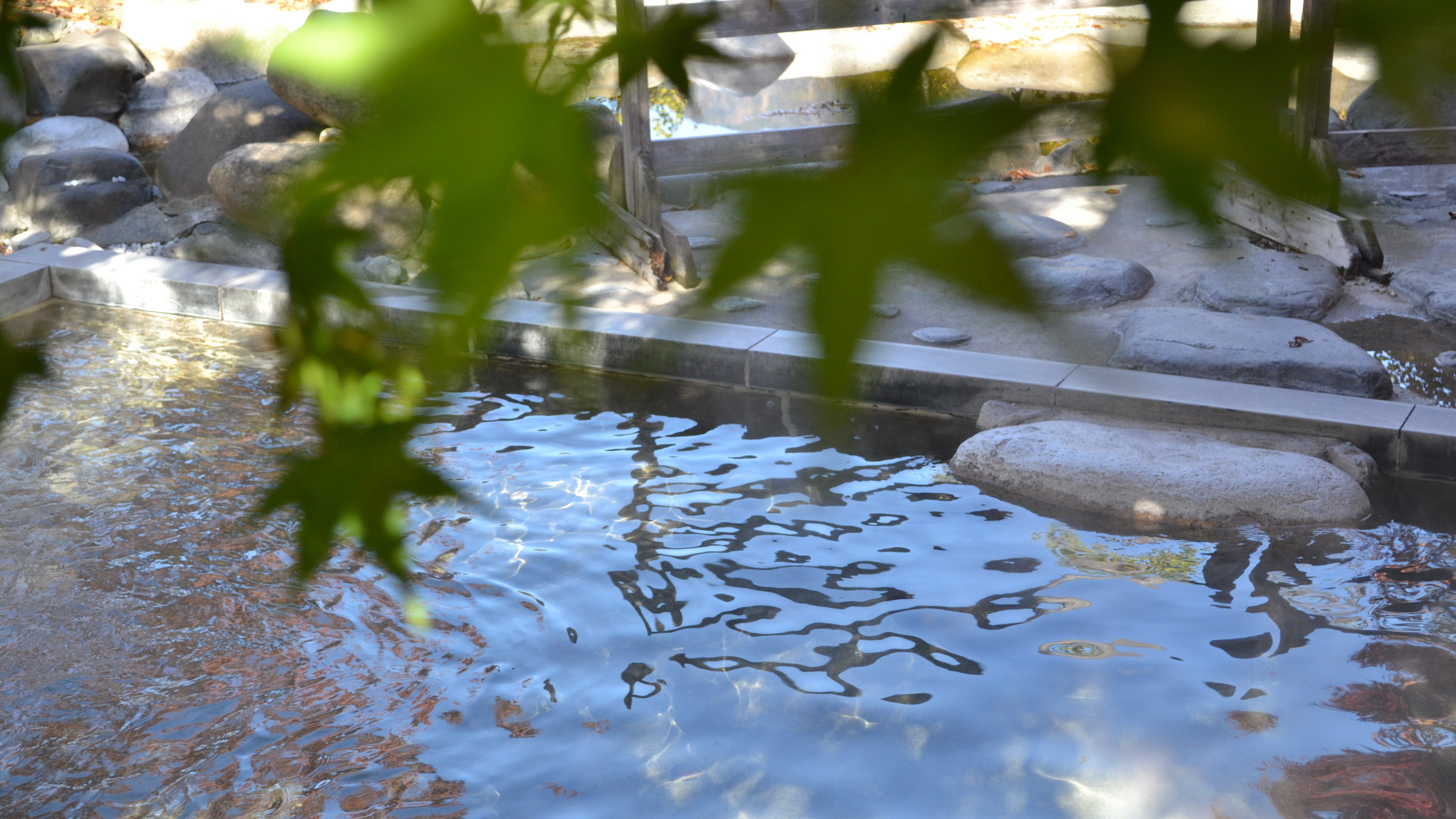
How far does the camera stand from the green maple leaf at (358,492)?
0.88 meters

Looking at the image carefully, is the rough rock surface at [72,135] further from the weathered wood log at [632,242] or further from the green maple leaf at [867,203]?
the green maple leaf at [867,203]

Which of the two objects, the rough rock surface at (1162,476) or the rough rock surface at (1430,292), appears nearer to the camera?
the rough rock surface at (1162,476)

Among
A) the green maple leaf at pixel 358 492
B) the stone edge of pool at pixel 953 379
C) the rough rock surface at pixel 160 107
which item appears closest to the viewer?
the green maple leaf at pixel 358 492

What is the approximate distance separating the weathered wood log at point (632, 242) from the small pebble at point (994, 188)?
0.44 ft

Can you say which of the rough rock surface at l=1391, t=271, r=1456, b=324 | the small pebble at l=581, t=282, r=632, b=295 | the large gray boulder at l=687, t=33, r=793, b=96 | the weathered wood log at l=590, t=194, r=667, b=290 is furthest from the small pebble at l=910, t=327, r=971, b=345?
the large gray boulder at l=687, t=33, r=793, b=96

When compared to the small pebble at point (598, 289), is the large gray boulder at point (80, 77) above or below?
below

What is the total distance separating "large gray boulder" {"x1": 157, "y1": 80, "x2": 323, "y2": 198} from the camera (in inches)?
368

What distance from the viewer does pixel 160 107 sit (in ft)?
40.9

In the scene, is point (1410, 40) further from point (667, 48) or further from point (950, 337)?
point (950, 337)

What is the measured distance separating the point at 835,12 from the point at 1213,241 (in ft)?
0.63

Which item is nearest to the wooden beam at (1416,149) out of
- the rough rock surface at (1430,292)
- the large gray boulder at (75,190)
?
the rough rock surface at (1430,292)

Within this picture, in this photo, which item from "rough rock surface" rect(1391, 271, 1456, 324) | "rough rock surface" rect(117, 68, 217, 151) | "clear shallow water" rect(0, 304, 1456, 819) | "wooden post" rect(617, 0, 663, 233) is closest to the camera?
"clear shallow water" rect(0, 304, 1456, 819)

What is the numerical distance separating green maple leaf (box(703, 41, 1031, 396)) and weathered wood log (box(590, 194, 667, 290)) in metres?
0.08

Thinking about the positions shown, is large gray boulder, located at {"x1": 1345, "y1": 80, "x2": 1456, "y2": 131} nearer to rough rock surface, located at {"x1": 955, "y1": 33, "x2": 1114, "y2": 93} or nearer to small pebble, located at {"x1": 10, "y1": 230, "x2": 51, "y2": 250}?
rough rock surface, located at {"x1": 955, "y1": 33, "x2": 1114, "y2": 93}
